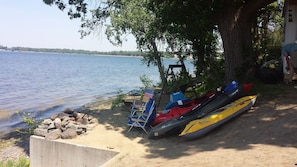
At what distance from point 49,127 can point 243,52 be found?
620 centimetres

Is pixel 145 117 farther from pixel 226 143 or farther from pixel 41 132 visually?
pixel 41 132

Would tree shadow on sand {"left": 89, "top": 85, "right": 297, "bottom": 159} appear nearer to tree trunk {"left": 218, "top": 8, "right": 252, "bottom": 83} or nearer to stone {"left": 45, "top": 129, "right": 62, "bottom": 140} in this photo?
stone {"left": 45, "top": 129, "right": 62, "bottom": 140}

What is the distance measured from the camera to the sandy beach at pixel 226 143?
504 cm

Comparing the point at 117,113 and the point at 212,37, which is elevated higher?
the point at 212,37

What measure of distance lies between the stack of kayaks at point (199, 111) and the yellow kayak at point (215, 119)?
173 mm

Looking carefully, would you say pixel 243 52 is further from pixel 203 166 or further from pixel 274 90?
pixel 203 166

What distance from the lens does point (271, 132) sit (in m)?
6.14

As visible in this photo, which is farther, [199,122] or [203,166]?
[199,122]

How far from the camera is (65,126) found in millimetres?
7992

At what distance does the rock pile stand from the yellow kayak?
2.74 m

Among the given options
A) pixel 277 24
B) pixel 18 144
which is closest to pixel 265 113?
pixel 18 144

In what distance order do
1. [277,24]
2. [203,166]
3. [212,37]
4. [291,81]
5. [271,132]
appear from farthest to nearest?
[277,24] < [212,37] < [291,81] < [271,132] < [203,166]

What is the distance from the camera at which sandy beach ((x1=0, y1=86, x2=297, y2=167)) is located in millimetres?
5039

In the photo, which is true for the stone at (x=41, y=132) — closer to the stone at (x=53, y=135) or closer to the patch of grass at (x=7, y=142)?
the stone at (x=53, y=135)
